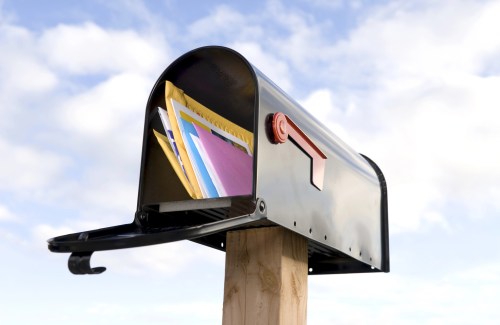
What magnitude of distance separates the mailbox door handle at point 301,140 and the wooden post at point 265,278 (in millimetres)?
209

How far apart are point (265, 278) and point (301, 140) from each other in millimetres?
455

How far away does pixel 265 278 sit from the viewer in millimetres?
2115

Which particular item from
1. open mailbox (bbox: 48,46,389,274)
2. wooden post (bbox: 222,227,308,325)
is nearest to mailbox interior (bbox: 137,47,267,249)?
open mailbox (bbox: 48,46,389,274)

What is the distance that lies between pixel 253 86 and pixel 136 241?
0.69 meters

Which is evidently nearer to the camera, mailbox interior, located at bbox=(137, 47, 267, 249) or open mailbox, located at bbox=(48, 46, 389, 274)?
open mailbox, located at bbox=(48, 46, 389, 274)

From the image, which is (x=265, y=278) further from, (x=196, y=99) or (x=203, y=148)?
(x=196, y=99)

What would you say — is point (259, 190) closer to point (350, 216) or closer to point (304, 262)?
point (304, 262)

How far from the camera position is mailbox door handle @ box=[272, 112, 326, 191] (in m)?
1.96

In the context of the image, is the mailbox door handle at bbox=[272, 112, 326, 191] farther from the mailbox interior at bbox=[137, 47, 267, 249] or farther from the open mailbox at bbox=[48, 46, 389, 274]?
the mailbox interior at bbox=[137, 47, 267, 249]

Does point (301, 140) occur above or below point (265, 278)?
above

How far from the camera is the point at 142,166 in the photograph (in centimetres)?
217

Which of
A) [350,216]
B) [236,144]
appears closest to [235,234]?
[236,144]

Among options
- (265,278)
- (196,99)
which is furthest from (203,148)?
(265,278)

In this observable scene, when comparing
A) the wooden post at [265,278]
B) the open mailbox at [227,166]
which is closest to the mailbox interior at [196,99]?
the open mailbox at [227,166]
